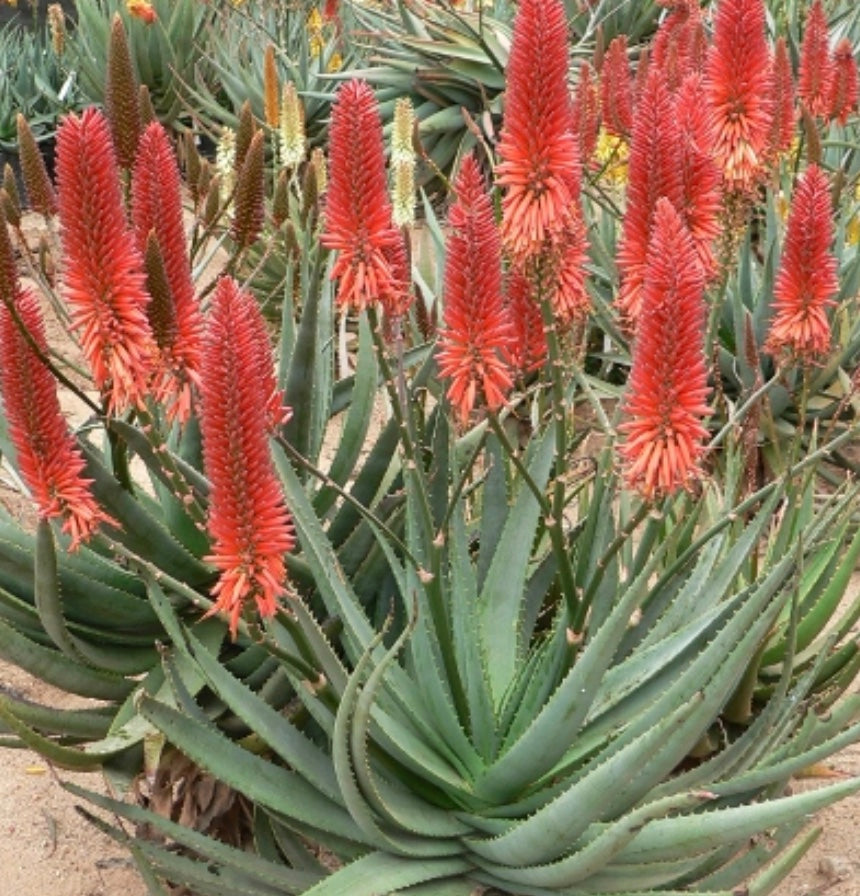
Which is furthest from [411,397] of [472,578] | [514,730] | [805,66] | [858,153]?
[858,153]

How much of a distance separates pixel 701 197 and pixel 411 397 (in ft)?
1.92

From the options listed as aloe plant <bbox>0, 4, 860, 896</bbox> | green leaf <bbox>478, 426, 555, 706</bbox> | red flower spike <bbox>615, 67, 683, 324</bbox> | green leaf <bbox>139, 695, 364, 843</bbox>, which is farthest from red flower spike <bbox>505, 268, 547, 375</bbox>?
green leaf <bbox>139, 695, 364, 843</bbox>

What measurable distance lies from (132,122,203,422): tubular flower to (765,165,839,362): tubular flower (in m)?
0.85

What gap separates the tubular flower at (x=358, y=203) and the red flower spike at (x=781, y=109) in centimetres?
119

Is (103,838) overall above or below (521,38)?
below

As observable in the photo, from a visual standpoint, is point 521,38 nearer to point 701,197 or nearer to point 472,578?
point 701,197

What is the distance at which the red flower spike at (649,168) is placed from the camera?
5.92 ft

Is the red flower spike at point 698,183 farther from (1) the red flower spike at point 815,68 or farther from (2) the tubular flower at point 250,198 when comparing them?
(1) the red flower spike at point 815,68

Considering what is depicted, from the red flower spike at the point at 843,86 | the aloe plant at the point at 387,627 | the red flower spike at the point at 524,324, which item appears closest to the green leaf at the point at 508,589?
the aloe plant at the point at 387,627

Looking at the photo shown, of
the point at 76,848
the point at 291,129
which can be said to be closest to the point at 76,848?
the point at 76,848

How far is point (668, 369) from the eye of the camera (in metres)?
1.58

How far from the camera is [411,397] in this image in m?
2.25

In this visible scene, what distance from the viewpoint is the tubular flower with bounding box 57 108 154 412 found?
1616 mm

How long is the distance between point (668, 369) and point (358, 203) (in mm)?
462
